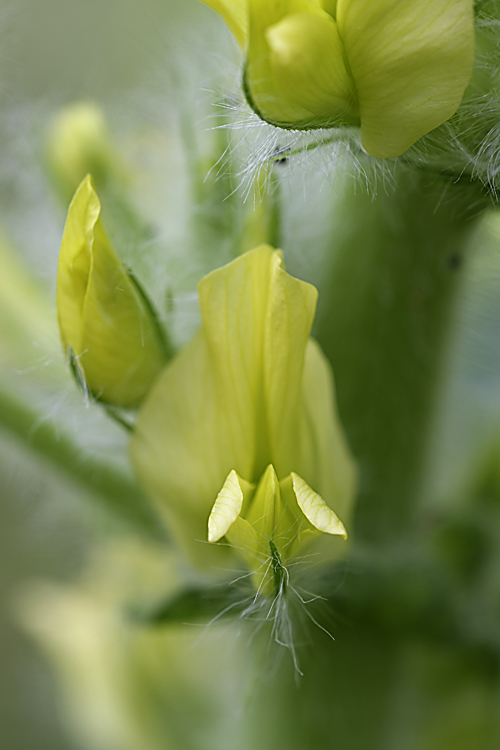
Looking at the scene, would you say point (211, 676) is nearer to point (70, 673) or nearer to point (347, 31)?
point (70, 673)

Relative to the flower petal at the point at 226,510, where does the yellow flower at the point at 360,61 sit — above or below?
above

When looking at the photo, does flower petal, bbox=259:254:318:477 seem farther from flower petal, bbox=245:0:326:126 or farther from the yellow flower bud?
the yellow flower bud

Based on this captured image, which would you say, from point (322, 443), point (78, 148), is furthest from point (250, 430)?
point (78, 148)

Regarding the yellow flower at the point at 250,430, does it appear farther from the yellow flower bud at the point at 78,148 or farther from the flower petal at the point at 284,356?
the yellow flower bud at the point at 78,148

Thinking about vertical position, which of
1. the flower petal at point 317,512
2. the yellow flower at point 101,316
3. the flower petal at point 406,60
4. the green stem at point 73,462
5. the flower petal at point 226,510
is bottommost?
the green stem at point 73,462

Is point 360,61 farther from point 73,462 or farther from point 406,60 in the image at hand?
point 73,462

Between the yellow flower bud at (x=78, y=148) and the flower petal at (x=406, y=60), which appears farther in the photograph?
the yellow flower bud at (x=78, y=148)

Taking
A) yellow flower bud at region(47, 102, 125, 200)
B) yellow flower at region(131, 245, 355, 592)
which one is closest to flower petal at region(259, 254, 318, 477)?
yellow flower at region(131, 245, 355, 592)

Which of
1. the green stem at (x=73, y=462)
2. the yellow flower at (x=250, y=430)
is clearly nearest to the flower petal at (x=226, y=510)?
the yellow flower at (x=250, y=430)
